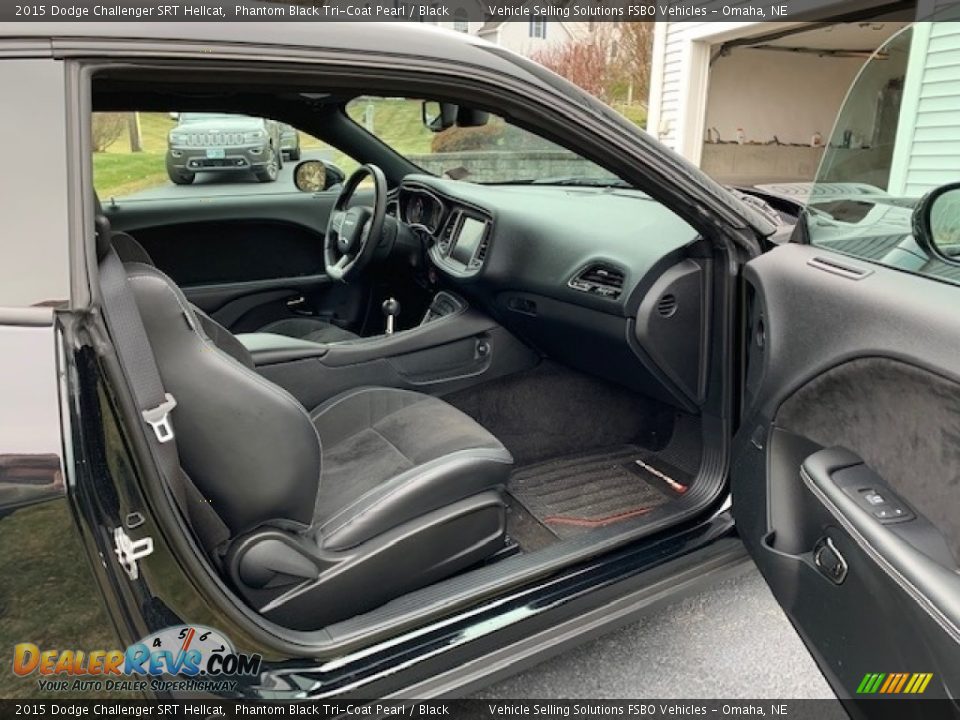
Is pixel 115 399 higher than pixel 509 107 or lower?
lower

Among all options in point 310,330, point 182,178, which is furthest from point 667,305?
point 182,178

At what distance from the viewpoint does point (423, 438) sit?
182cm

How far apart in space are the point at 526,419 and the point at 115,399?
67.2 inches

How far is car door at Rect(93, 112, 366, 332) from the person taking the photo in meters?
2.96

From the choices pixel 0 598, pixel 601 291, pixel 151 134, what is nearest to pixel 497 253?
pixel 601 291

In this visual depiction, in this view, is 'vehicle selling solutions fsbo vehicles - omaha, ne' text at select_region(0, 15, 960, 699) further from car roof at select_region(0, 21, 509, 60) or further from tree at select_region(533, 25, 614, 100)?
tree at select_region(533, 25, 614, 100)

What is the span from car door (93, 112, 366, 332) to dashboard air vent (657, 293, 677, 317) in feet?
4.98

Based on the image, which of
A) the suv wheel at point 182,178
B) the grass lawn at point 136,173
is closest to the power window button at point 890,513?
the grass lawn at point 136,173

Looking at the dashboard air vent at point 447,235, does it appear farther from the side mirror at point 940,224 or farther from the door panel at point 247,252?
the side mirror at point 940,224

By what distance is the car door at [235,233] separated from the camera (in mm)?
2957

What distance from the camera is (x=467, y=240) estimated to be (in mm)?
2582

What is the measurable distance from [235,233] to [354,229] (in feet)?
2.66

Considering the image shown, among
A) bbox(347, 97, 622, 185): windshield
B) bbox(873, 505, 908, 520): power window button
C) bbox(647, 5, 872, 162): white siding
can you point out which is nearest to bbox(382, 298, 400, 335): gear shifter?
bbox(347, 97, 622, 185): windshield

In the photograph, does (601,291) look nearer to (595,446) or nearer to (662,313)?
(662,313)
